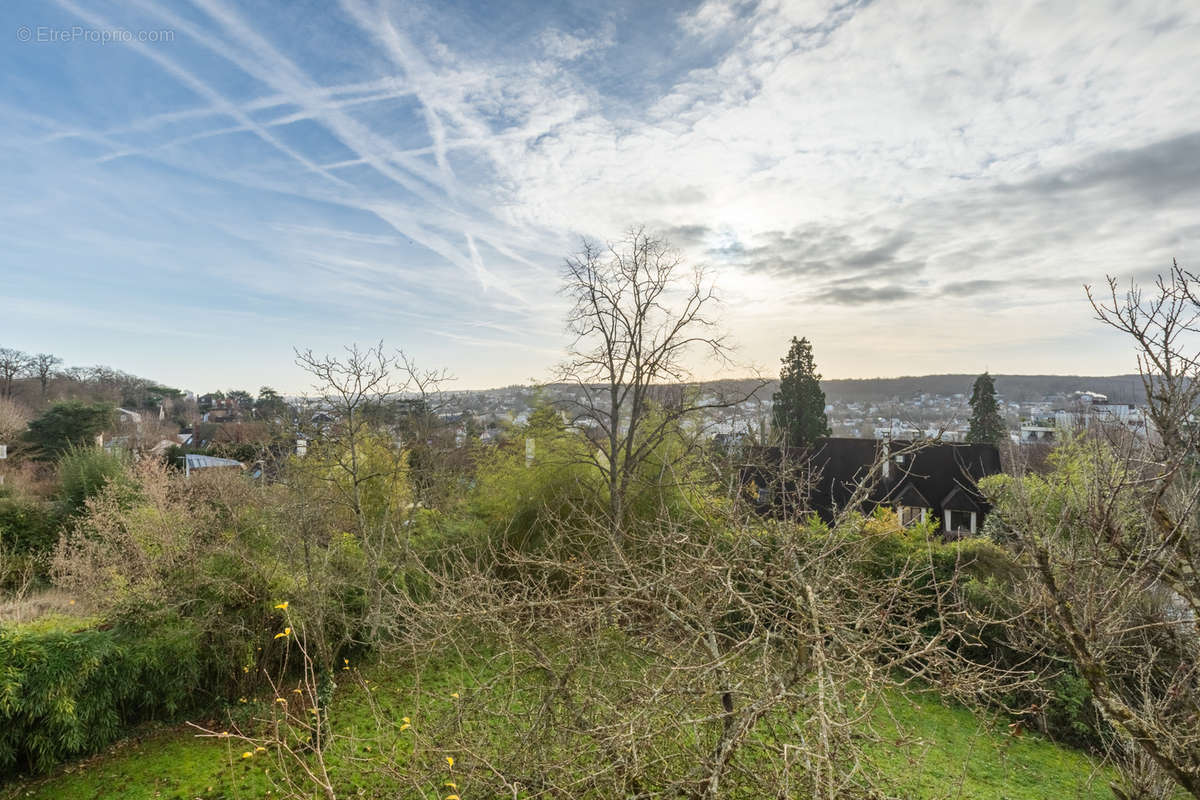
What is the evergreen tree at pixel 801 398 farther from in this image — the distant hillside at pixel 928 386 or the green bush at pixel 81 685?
the green bush at pixel 81 685

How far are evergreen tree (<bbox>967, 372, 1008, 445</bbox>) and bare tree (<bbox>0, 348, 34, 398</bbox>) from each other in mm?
50630

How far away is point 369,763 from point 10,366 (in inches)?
→ 1721

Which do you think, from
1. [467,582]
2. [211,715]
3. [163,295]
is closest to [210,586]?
[211,715]

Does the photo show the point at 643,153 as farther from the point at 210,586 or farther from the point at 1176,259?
the point at 210,586

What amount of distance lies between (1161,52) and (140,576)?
11.5 meters

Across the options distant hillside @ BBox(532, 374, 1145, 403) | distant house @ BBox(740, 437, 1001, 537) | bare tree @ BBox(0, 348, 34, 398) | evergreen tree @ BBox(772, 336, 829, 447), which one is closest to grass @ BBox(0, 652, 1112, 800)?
distant house @ BBox(740, 437, 1001, 537)

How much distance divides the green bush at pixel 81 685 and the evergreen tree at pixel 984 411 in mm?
25640

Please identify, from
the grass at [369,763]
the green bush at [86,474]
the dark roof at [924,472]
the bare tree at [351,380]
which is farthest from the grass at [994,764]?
the green bush at [86,474]

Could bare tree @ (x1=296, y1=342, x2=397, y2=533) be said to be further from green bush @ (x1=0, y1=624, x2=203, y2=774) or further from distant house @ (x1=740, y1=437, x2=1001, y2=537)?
distant house @ (x1=740, y1=437, x2=1001, y2=537)

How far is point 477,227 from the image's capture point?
37.5 feet

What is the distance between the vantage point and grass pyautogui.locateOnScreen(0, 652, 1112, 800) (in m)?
4.54

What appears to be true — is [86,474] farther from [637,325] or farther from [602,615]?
[602,615]

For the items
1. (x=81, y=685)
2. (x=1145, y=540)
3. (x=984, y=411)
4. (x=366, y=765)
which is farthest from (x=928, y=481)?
(x=81, y=685)

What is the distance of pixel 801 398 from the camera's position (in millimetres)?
22469
